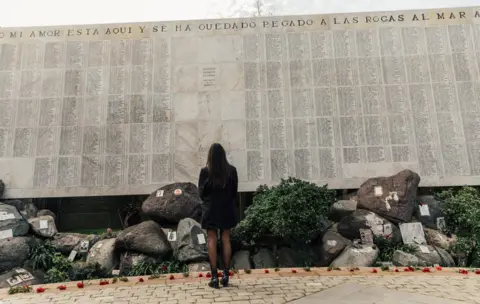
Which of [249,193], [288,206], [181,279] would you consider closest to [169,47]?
[249,193]

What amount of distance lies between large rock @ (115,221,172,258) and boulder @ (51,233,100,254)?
1121 millimetres

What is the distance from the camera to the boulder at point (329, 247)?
303 inches

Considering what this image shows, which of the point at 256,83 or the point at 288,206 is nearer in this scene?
the point at 288,206

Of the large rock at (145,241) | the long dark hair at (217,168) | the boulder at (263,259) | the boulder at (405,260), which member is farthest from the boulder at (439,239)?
the large rock at (145,241)

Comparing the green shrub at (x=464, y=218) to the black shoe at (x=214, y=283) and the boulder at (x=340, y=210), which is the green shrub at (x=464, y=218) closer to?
the boulder at (x=340, y=210)

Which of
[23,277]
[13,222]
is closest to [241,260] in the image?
[23,277]

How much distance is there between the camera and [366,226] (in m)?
8.09

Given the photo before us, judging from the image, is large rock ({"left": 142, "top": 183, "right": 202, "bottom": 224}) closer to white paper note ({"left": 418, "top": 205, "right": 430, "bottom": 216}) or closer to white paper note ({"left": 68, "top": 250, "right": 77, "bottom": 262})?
white paper note ({"left": 68, "top": 250, "right": 77, "bottom": 262})

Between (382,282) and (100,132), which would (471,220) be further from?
(100,132)

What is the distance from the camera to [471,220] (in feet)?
26.0

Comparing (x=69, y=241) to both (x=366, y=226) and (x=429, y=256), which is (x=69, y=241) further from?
(x=429, y=256)

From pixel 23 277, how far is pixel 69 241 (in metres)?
1.43

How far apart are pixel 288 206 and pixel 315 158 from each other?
9.87 ft

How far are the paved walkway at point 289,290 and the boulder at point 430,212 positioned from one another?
8.71 feet
